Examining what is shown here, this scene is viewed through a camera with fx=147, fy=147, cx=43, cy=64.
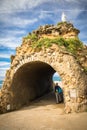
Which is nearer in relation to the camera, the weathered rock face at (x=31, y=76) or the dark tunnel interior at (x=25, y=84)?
the weathered rock face at (x=31, y=76)

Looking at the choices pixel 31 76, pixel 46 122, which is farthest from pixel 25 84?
pixel 46 122

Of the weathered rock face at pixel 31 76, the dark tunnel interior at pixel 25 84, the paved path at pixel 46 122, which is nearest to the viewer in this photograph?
the paved path at pixel 46 122

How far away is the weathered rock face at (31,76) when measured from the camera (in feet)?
26.6

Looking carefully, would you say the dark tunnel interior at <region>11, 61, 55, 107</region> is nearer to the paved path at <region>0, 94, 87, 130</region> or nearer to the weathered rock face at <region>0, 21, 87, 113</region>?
the weathered rock face at <region>0, 21, 87, 113</region>

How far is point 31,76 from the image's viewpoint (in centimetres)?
1223

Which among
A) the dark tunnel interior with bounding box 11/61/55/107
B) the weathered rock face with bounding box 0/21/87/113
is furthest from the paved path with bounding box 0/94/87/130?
the dark tunnel interior with bounding box 11/61/55/107

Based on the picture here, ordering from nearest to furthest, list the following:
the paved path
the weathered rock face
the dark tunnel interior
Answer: the paved path
the weathered rock face
the dark tunnel interior

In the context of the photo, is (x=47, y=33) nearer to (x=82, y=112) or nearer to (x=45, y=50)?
(x=45, y=50)

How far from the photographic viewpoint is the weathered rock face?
809 centimetres

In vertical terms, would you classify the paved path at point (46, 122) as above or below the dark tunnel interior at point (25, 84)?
below

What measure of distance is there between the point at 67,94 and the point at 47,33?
16.4 feet

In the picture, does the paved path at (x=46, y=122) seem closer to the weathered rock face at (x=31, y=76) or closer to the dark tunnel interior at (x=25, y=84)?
the weathered rock face at (x=31, y=76)

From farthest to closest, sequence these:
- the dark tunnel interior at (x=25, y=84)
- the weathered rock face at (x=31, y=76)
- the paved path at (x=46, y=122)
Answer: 1. the dark tunnel interior at (x=25, y=84)
2. the weathered rock face at (x=31, y=76)
3. the paved path at (x=46, y=122)

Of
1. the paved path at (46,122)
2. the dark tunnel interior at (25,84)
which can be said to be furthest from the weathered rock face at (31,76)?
the paved path at (46,122)
